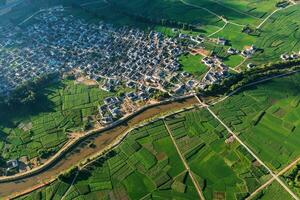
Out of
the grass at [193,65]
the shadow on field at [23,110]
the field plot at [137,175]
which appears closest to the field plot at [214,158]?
the field plot at [137,175]

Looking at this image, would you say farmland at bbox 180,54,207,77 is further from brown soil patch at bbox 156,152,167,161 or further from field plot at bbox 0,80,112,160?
brown soil patch at bbox 156,152,167,161

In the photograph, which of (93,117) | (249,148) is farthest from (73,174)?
(249,148)

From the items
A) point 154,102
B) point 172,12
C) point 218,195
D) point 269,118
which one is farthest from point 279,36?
point 218,195

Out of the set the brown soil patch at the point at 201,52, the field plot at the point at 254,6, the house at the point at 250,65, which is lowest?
the brown soil patch at the point at 201,52

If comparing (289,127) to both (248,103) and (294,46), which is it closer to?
(248,103)

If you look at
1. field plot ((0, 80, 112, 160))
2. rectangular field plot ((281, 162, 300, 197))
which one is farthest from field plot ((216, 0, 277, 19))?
rectangular field plot ((281, 162, 300, 197))

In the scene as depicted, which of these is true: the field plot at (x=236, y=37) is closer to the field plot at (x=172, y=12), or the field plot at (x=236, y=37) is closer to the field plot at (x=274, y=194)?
the field plot at (x=172, y=12)
